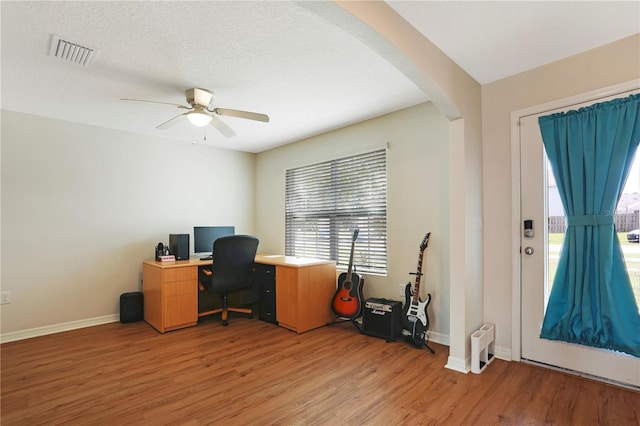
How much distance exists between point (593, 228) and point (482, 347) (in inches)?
47.1

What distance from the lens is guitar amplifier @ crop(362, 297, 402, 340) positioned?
10.4ft

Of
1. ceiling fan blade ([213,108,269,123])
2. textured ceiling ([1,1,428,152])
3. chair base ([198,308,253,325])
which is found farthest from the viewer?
chair base ([198,308,253,325])

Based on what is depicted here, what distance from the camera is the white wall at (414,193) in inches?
123

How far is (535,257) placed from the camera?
257 centimetres

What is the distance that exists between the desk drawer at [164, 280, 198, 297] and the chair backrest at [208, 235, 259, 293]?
0.19 metres

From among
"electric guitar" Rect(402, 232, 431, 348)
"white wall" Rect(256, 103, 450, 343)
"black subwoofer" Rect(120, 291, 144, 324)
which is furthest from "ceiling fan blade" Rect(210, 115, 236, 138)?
"black subwoofer" Rect(120, 291, 144, 324)

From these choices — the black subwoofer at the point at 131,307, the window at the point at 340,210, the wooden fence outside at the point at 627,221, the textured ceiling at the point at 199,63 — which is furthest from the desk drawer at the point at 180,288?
the wooden fence outside at the point at 627,221

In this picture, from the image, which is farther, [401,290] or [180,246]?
[180,246]

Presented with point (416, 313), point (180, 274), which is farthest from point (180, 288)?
point (416, 313)

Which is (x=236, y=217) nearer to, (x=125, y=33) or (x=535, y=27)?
(x=125, y=33)

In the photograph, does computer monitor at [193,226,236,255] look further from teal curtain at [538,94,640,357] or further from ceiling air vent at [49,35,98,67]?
teal curtain at [538,94,640,357]

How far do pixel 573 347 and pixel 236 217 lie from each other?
171 inches

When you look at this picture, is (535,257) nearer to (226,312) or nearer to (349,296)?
(349,296)

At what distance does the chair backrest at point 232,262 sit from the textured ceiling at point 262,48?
1.50 meters
